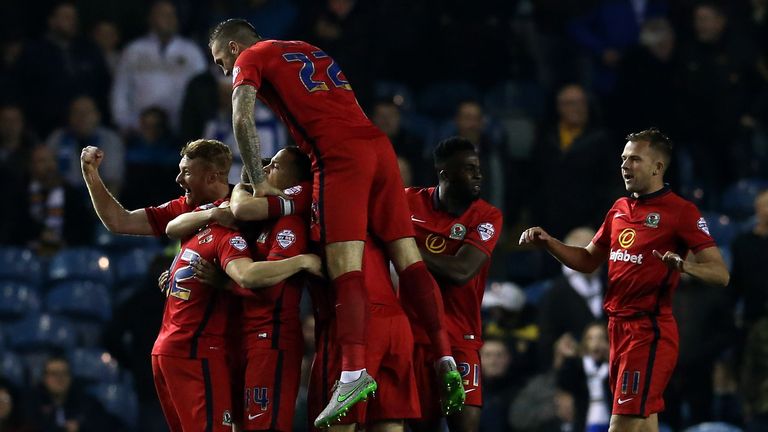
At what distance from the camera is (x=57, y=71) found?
53.5ft

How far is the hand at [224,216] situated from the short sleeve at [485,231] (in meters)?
1.34

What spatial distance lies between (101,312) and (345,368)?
6470 mm

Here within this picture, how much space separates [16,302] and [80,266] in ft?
2.11

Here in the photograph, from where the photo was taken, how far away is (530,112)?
656 inches

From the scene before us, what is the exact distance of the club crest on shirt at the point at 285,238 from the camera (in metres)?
8.83

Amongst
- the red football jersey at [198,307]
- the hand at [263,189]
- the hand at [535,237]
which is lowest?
the red football jersey at [198,307]

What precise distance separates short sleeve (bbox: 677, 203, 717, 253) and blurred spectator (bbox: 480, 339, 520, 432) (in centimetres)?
411

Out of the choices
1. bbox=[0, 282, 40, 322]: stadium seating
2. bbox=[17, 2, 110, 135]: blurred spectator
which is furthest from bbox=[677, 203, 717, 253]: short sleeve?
bbox=[17, 2, 110, 135]: blurred spectator

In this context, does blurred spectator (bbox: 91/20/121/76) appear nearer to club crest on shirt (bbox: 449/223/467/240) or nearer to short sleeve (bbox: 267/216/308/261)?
club crest on shirt (bbox: 449/223/467/240)

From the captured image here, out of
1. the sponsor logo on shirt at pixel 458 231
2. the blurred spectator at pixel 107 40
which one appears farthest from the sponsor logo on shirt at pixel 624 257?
the blurred spectator at pixel 107 40

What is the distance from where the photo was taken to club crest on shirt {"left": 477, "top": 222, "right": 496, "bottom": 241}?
938 cm

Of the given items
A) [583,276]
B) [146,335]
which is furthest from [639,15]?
A: [146,335]

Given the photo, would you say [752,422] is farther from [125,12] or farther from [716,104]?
[125,12]

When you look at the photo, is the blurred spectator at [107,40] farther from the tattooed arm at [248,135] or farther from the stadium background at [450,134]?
the tattooed arm at [248,135]
